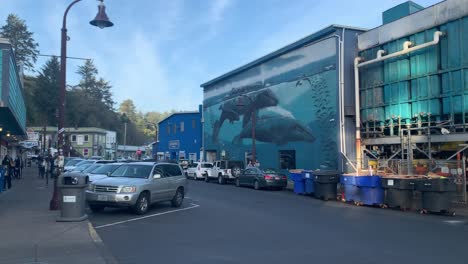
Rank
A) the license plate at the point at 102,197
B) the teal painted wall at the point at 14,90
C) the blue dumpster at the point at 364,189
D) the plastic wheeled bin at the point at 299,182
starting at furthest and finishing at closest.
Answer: the plastic wheeled bin at the point at 299,182
the blue dumpster at the point at 364,189
the teal painted wall at the point at 14,90
the license plate at the point at 102,197

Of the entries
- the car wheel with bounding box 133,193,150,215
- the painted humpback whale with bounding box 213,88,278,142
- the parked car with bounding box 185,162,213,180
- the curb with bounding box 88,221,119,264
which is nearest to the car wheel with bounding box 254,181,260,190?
the parked car with bounding box 185,162,213,180

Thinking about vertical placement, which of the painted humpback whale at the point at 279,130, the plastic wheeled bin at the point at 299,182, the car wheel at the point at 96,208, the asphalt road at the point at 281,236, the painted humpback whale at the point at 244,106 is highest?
the painted humpback whale at the point at 244,106

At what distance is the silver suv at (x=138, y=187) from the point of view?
1369 cm

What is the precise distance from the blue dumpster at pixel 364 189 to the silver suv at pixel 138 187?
23.5 ft

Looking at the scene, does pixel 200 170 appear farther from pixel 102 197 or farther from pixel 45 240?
pixel 45 240

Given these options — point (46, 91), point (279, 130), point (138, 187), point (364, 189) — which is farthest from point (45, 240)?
point (46, 91)

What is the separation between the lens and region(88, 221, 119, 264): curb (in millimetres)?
7938

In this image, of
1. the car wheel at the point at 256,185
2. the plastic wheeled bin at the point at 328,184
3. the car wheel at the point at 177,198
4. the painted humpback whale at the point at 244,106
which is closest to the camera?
the car wheel at the point at 177,198

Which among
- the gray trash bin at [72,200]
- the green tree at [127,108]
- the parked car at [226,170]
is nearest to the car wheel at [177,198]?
the gray trash bin at [72,200]

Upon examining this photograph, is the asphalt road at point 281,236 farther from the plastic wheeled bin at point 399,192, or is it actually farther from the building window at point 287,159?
the building window at point 287,159

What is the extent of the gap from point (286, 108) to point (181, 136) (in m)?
26.0

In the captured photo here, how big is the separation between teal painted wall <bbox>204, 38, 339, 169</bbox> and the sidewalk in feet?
65.2

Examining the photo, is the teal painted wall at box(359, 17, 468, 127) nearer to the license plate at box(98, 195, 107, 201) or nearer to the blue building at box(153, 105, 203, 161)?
the license plate at box(98, 195, 107, 201)

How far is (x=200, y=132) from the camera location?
53188 mm
